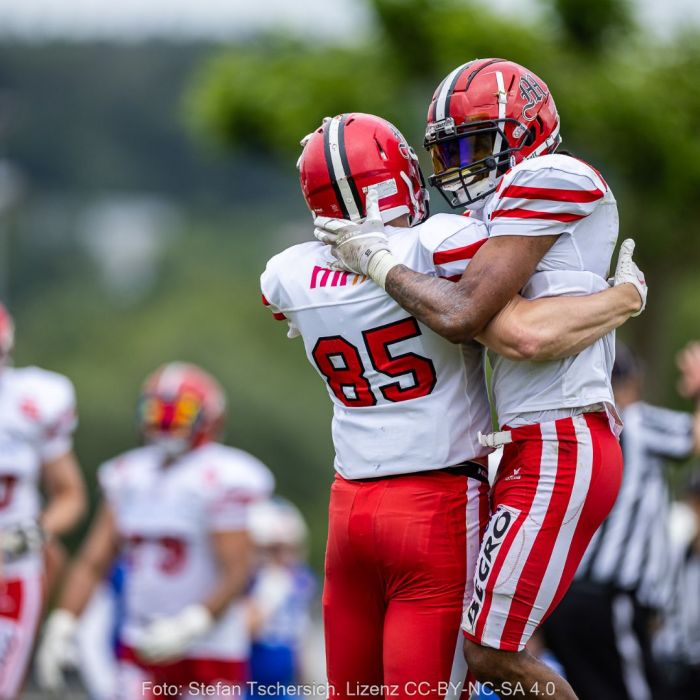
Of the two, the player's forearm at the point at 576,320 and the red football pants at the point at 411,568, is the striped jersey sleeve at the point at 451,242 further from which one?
the red football pants at the point at 411,568

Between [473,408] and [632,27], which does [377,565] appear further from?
[632,27]

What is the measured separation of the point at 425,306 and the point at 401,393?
0.33m

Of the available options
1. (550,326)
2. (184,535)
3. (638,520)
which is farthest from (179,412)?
(550,326)

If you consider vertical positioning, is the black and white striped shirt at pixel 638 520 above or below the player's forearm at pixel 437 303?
below

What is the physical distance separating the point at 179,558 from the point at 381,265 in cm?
354

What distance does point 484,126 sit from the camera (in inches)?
154

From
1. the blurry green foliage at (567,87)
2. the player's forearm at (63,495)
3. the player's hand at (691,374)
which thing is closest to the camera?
the player's hand at (691,374)

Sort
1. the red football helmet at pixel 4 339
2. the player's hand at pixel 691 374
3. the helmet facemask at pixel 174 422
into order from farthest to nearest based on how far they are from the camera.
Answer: the helmet facemask at pixel 174 422 → the red football helmet at pixel 4 339 → the player's hand at pixel 691 374

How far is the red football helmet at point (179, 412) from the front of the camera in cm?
700

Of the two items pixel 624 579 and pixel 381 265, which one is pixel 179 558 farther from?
pixel 381 265

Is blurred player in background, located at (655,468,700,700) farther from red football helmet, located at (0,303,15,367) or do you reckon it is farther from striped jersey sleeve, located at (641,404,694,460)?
red football helmet, located at (0,303,15,367)

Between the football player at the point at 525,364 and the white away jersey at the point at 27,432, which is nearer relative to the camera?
the football player at the point at 525,364

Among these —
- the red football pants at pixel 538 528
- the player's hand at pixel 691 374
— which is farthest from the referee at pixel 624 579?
the red football pants at pixel 538 528

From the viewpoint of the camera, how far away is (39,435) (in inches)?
255
